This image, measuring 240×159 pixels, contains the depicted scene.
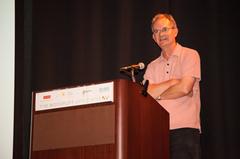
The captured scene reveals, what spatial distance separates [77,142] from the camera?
1616 millimetres

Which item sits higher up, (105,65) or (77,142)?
(105,65)

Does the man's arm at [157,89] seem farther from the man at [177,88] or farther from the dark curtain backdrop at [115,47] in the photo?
the dark curtain backdrop at [115,47]

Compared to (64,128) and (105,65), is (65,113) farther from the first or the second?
(105,65)

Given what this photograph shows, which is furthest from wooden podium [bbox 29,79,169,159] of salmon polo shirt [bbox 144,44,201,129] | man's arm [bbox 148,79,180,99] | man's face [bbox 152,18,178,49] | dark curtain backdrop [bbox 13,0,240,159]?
dark curtain backdrop [bbox 13,0,240,159]

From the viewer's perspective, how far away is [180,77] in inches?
92.0

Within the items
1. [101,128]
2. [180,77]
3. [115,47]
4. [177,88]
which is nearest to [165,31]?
[180,77]

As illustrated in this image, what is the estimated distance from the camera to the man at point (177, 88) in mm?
2145

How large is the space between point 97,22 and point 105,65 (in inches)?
13.4

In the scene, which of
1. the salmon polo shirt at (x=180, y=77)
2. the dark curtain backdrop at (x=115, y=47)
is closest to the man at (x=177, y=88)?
the salmon polo shirt at (x=180, y=77)

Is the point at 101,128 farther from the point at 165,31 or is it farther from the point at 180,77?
the point at 165,31

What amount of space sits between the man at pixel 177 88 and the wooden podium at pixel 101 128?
36 cm

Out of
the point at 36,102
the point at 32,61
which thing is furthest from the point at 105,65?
the point at 36,102

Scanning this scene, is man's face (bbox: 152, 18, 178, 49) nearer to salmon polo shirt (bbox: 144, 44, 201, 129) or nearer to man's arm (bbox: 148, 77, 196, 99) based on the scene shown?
salmon polo shirt (bbox: 144, 44, 201, 129)

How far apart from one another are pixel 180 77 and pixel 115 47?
2.90 feet
